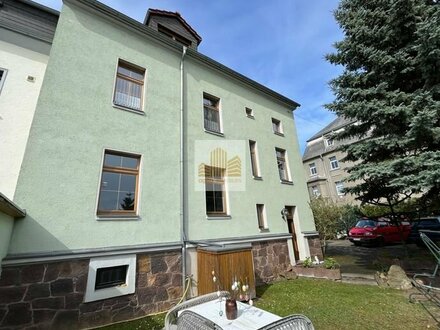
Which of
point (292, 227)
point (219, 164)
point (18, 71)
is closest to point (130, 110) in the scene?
point (18, 71)

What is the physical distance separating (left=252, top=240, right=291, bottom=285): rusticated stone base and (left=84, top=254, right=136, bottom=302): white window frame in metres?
4.50

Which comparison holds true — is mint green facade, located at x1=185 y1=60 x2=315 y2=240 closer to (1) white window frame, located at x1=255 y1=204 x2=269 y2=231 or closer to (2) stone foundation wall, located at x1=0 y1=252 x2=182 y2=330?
(1) white window frame, located at x1=255 y1=204 x2=269 y2=231

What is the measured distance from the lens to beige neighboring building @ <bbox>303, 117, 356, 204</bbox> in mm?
23766

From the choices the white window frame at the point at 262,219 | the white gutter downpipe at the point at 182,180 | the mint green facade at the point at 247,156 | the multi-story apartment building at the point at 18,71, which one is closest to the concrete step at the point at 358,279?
the mint green facade at the point at 247,156

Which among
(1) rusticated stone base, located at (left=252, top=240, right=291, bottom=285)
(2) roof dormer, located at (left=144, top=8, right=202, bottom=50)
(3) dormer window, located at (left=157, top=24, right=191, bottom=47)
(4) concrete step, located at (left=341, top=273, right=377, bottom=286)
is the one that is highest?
(2) roof dormer, located at (left=144, top=8, right=202, bottom=50)

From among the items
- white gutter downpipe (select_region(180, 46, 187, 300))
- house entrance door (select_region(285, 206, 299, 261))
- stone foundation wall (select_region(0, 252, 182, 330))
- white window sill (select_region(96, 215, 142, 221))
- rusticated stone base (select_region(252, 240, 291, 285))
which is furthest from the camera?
house entrance door (select_region(285, 206, 299, 261))

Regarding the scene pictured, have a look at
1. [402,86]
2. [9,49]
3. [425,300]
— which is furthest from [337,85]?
[9,49]

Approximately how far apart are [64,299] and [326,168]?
→ 26.5 m

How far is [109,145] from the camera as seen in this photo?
20.0 feet

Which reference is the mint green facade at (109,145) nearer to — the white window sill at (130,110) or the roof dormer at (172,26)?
the white window sill at (130,110)

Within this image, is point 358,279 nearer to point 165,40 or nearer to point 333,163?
point 165,40

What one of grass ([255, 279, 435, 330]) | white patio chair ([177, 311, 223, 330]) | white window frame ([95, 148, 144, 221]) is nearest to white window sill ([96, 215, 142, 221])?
white window frame ([95, 148, 144, 221])

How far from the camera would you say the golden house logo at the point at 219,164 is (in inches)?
316

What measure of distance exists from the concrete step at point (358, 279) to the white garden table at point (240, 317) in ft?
20.0
